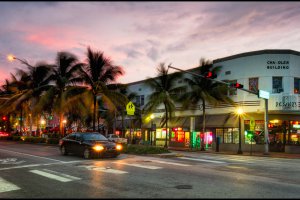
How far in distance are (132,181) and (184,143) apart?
32.1 metres

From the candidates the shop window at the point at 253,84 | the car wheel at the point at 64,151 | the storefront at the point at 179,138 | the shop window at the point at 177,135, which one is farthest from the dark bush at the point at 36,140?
the shop window at the point at 253,84

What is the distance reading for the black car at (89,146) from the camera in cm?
1936

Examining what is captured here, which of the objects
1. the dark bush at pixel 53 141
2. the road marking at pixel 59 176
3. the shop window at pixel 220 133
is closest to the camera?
the road marking at pixel 59 176


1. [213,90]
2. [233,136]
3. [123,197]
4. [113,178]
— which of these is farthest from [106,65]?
[123,197]

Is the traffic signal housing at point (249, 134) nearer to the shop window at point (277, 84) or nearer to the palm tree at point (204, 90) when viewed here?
the palm tree at point (204, 90)

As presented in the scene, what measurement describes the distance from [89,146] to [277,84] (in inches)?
857

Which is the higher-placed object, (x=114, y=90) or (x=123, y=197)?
(x=114, y=90)

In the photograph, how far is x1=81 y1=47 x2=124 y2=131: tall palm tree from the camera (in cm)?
3278

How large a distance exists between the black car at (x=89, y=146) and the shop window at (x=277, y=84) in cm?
1977

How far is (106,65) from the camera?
33.2m

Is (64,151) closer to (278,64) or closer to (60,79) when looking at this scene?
(60,79)

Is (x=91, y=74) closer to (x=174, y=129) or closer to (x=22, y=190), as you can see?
(x=174, y=129)

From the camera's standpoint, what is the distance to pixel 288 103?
33.0 meters

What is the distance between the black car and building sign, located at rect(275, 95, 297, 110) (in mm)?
18926
